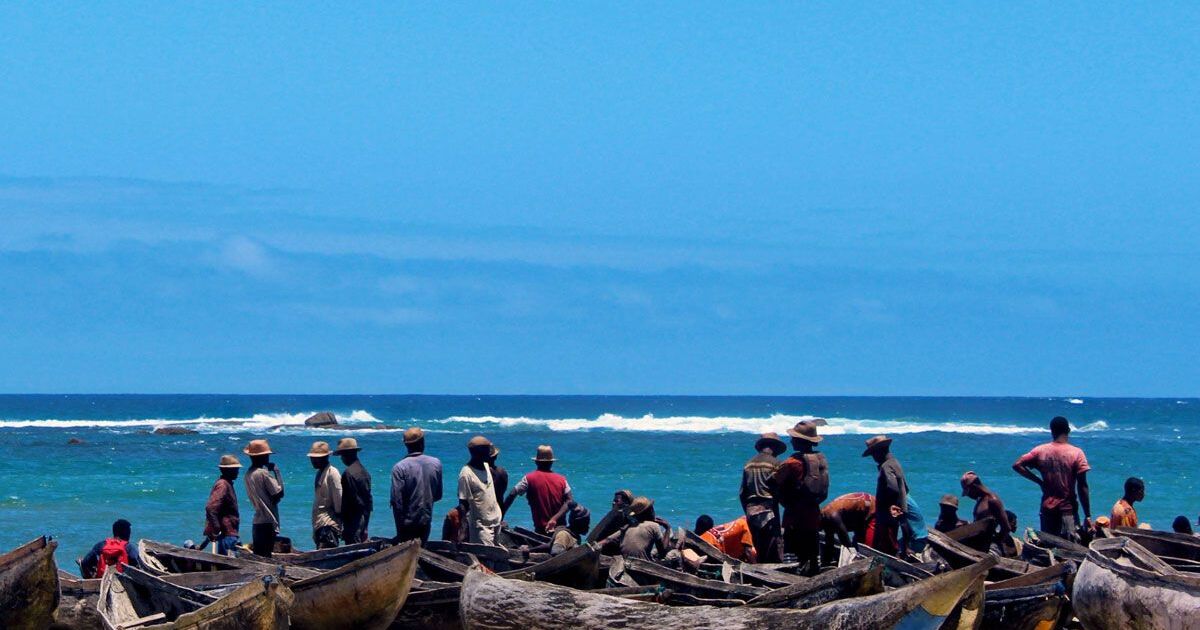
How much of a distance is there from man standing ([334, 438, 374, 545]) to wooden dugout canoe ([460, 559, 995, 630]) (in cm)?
222

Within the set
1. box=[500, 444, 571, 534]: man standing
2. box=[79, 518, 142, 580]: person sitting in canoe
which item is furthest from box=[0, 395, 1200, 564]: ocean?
box=[500, 444, 571, 534]: man standing

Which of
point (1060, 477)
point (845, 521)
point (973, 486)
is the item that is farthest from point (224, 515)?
point (1060, 477)

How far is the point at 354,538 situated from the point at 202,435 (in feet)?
165

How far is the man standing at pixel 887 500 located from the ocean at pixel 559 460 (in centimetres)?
1154

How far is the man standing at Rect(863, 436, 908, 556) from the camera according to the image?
12.5 meters

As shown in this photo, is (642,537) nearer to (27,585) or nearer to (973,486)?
(973,486)

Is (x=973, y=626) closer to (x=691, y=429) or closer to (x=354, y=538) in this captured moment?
(x=354, y=538)

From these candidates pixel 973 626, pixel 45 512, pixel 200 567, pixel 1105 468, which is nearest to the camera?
pixel 973 626

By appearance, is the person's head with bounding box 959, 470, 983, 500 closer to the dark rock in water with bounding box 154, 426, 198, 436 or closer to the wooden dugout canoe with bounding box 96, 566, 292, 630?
the wooden dugout canoe with bounding box 96, 566, 292, 630

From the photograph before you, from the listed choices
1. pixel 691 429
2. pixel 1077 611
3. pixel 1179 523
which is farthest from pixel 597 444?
A: pixel 1077 611

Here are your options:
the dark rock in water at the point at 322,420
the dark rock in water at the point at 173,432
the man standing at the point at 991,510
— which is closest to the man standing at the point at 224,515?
the man standing at the point at 991,510

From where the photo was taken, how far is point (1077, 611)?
35.5ft

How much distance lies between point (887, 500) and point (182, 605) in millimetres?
5681

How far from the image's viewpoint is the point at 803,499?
39.3ft
